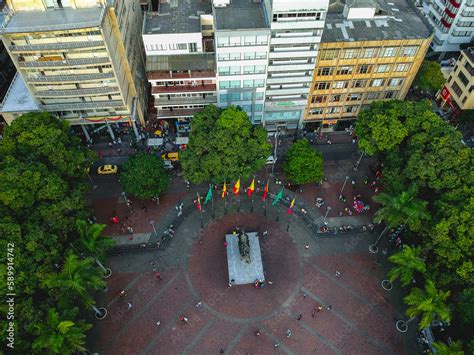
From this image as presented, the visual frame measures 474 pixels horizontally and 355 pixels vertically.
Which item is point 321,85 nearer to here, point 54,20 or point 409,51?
point 409,51

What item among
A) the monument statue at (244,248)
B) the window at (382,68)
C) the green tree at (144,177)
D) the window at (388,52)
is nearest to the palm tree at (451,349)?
the monument statue at (244,248)

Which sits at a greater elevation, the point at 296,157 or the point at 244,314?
the point at 296,157

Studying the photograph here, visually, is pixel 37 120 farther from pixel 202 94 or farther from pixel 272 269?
pixel 272 269

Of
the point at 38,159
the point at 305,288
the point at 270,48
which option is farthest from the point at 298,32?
the point at 38,159

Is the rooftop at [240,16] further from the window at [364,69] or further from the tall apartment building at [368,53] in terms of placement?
the window at [364,69]

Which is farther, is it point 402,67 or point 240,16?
point 402,67

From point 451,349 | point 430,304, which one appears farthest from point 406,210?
point 451,349
